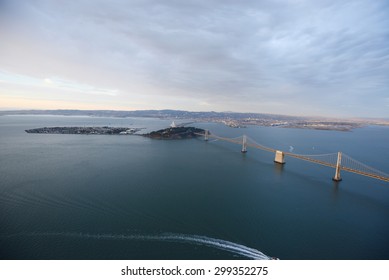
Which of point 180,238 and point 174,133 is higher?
point 174,133

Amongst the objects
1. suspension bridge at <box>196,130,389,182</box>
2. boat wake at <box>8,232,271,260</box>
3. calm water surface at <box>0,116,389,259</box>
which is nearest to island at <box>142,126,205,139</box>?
suspension bridge at <box>196,130,389,182</box>

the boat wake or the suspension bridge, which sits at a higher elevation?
the suspension bridge

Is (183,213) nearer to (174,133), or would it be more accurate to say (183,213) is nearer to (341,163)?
(341,163)

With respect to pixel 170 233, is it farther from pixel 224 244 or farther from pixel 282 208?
pixel 282 208

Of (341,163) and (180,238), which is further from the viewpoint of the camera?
(341,163)

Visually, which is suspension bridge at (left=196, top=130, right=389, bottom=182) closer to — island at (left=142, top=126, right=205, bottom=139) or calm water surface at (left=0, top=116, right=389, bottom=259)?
calm water surface at (left=0, top=116, right=389, bottom=259)

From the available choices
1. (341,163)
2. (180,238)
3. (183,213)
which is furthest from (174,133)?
(180,238)

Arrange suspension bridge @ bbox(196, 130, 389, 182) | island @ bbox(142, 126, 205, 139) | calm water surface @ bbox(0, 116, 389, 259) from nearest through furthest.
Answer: calm water surface @ bbox(0, 116, 389, 259), suspension bridge @ bbox(196, 130, 389, 182), island @ bbox(142, 126, 205, 139)

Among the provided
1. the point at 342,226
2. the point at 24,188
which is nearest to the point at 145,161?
the point at 24,188
